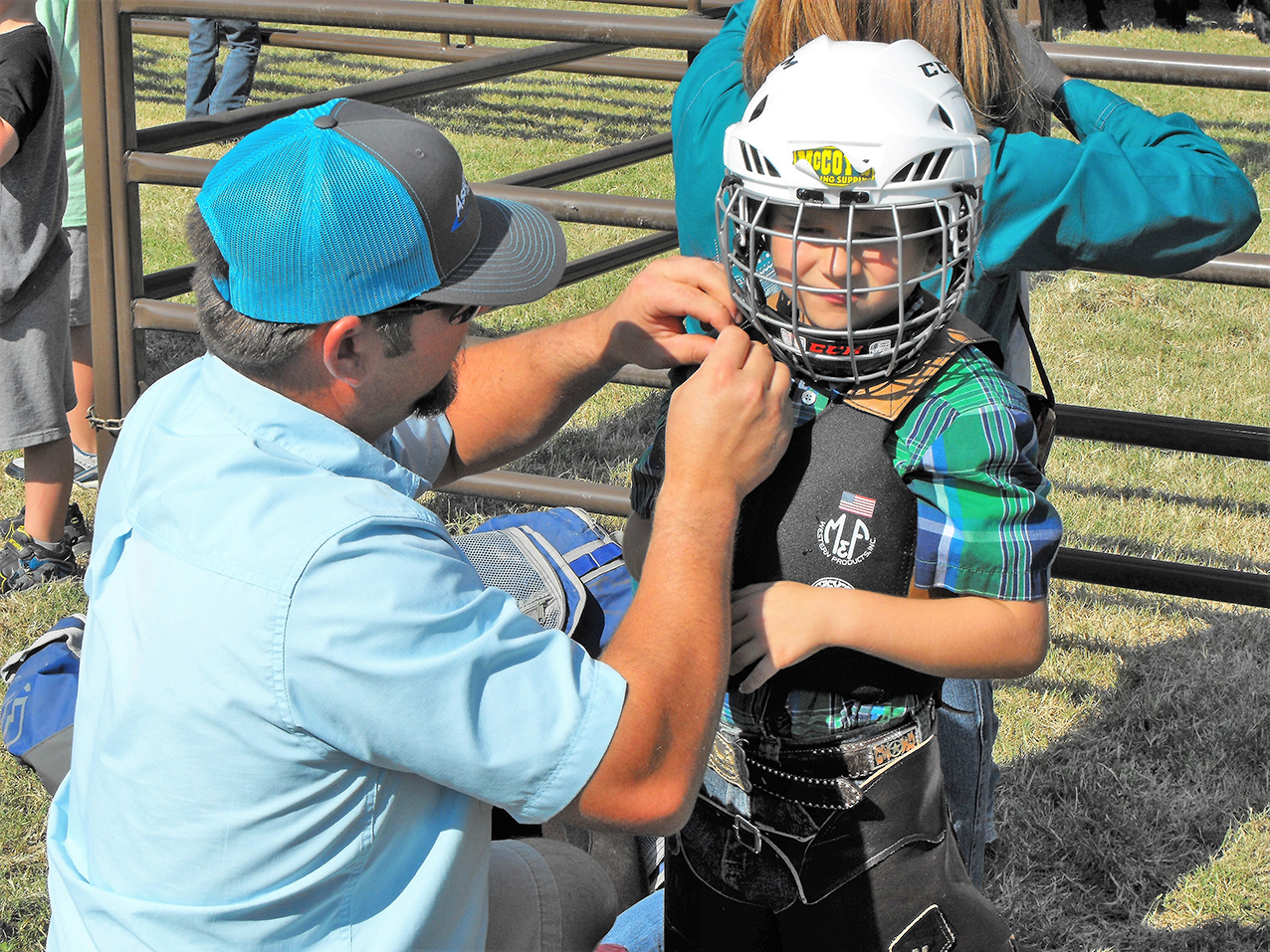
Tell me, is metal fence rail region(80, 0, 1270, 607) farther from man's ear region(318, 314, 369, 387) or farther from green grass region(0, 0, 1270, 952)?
man's ear region(318, 314, 369, 387)

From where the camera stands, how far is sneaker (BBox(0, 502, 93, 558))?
4.12 metres

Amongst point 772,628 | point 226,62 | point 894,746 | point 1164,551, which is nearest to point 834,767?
point 894,746

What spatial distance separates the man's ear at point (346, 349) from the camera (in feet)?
4.83

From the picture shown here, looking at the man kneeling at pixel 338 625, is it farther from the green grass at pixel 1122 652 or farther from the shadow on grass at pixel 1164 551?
the shadow on grass at pixel 1164 551

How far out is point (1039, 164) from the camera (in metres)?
1.67

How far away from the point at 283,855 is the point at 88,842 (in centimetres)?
31

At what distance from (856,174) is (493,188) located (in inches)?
67.6

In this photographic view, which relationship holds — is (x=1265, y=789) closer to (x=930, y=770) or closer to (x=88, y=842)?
(x=930, y=770)

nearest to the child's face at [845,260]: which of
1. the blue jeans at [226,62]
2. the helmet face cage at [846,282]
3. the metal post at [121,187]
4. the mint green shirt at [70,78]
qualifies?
the helmet face cage at [846,282]

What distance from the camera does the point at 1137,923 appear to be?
8.69ft

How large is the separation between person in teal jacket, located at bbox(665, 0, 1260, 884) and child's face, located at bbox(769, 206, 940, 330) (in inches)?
6.4

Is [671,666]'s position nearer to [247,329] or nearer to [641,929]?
[247,329]

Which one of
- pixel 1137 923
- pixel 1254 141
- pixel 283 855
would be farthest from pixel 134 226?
pixel 1254 141

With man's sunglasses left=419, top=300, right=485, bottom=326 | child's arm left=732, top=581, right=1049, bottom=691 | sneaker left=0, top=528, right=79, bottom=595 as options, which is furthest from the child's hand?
sneaker left=0, top=528, right=79, bottom=595
